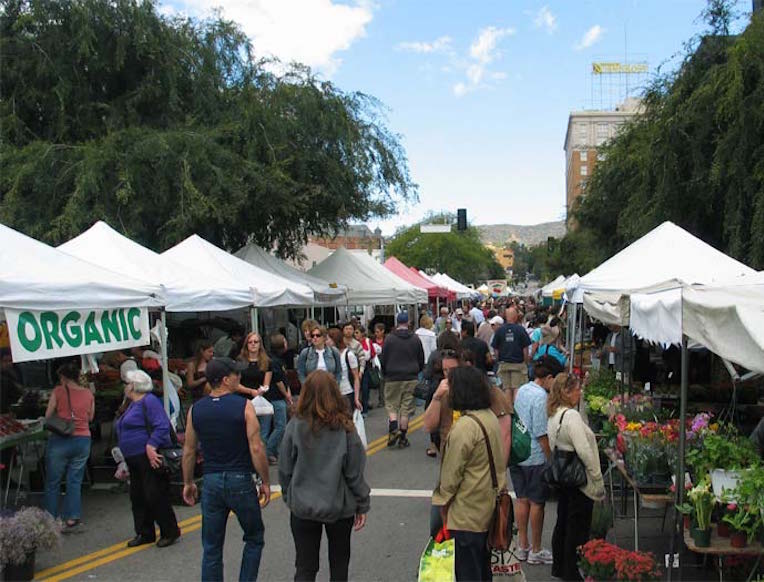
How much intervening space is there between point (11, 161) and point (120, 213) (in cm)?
253

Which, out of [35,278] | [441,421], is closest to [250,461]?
[441,421]

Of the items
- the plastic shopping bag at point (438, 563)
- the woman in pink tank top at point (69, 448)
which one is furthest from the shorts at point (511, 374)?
the plastic shopping bag at point (438, 563)

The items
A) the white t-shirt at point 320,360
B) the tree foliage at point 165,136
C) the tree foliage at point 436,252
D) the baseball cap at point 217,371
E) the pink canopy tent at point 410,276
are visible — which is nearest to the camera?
the baseball cap at point 217,371

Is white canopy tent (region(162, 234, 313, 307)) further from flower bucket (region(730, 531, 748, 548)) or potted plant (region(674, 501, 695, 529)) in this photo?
flower bucket (region(730, 531, 748, 548))

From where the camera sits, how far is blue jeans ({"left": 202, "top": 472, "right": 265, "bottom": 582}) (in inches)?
194

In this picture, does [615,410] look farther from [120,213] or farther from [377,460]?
[120,213]

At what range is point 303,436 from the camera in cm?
454

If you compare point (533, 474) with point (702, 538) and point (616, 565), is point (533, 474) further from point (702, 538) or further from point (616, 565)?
point (702, 538)

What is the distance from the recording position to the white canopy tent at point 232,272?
39.4ft

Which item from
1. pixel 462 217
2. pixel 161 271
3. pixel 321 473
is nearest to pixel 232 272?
pixel 161 271

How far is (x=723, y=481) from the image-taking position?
4.86 meters

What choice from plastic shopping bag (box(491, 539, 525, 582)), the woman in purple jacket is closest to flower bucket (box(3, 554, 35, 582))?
the woman in purple jacket

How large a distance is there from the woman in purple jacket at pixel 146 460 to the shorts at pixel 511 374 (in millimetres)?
7318

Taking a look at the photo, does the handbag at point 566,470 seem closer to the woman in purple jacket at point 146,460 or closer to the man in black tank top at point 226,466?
the man in black tank top at point 226,466
